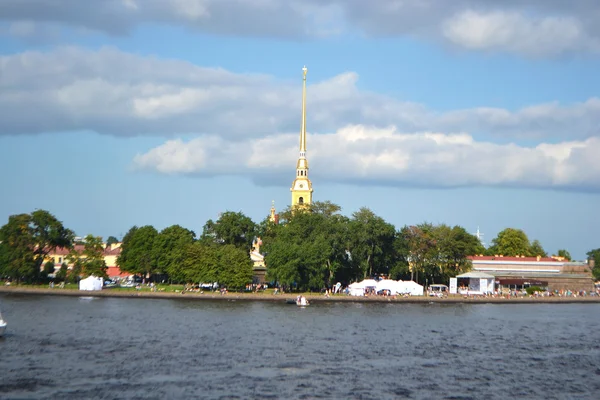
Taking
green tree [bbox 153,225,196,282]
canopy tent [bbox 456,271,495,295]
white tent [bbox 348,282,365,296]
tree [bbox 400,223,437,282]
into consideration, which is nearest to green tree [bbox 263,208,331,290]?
white tent [bbox 348,282,365,296]

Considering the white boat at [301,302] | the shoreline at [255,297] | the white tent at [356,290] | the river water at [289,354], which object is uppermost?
the white tent at [356,290]

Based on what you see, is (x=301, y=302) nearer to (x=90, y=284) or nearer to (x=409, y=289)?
(x=409, y=289)

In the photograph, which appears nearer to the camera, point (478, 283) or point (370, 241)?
point (370, 241)

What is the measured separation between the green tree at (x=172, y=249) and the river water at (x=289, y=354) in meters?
22.4

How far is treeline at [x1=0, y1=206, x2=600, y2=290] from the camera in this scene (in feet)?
297

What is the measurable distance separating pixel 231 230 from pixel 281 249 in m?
14.5

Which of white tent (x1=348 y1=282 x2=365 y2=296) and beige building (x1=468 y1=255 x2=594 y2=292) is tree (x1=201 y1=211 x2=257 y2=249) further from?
beige building (x1=468 y1=255 x2=594 y2=292)

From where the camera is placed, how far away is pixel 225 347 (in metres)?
47.7

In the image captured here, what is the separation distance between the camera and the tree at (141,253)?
106 m

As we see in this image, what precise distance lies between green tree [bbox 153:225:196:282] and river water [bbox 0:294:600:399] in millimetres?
22404

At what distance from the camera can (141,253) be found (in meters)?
108

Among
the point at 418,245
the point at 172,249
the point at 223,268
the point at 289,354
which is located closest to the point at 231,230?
the point at 172,249

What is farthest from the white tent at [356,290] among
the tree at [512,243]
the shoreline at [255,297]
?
the tree at [512,243]

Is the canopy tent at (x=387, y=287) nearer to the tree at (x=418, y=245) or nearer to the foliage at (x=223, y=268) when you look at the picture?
the tree at (x=418, y=245)
